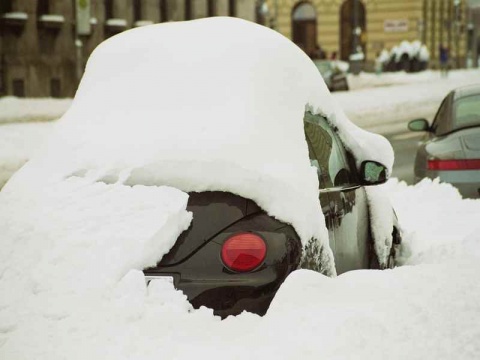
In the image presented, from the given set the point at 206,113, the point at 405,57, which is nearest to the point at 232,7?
the point at 405,57

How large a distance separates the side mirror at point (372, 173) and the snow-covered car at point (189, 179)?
0.23 m

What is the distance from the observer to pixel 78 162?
14.8ft

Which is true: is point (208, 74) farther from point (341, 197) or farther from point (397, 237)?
point (397, 237)

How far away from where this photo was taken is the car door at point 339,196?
4.84 meters

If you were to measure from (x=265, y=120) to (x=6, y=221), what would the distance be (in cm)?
120

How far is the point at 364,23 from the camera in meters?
60.3

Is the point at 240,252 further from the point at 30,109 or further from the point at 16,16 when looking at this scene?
the point at 16,16

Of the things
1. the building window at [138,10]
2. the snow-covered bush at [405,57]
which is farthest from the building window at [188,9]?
the snow-covered bush at [405,57]

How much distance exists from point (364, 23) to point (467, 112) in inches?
2057

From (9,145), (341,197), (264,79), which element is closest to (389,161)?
(341,197)

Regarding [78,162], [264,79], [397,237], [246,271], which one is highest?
[264,79]

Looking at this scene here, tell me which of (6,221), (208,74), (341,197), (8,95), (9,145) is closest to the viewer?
(6,221)

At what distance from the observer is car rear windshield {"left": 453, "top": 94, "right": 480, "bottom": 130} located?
28.7 feet

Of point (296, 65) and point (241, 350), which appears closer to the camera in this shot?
point (241, 350)
